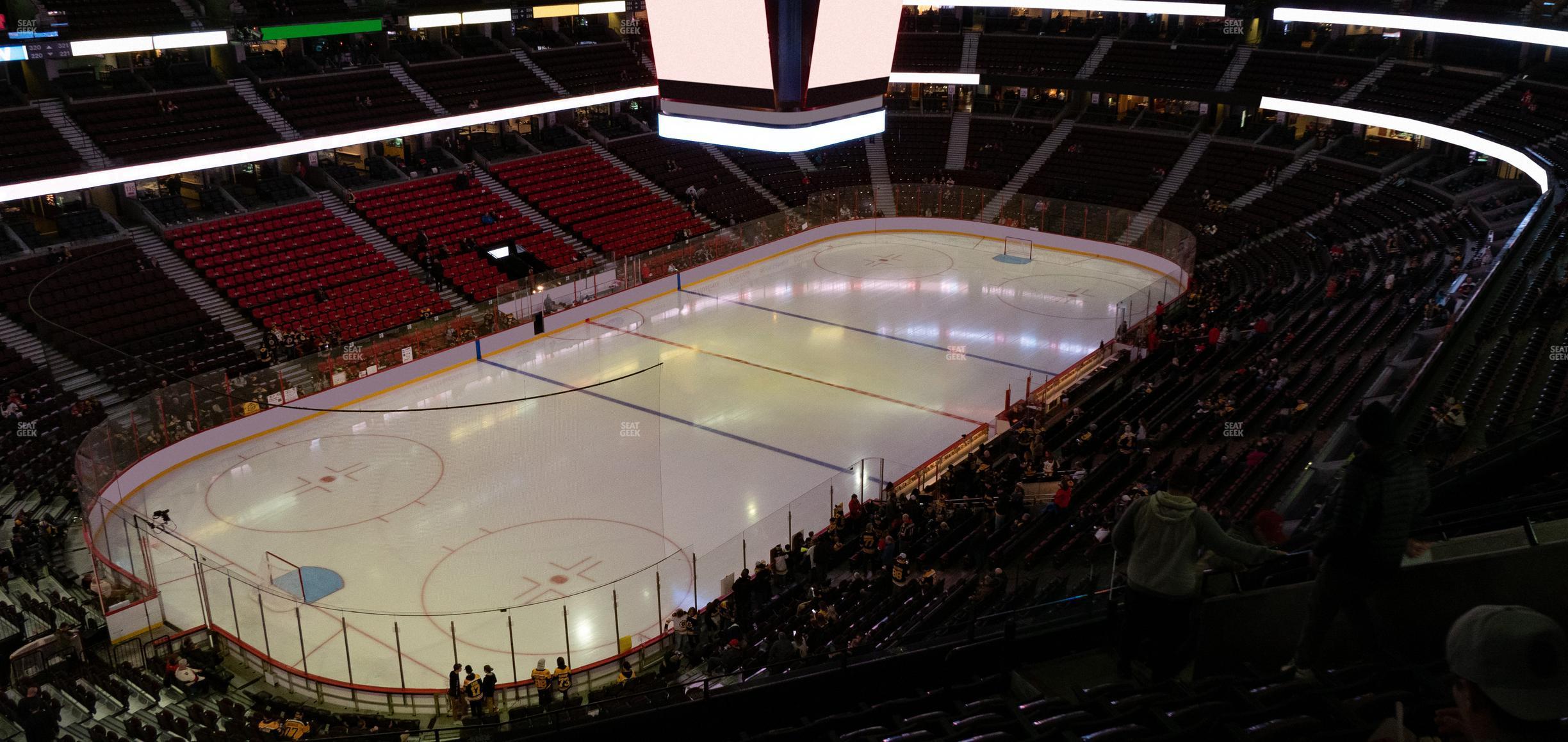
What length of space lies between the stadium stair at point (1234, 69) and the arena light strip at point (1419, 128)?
158cm

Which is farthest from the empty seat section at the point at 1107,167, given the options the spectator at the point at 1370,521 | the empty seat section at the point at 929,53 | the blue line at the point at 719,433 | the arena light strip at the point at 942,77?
the spectator at the point at 1370,521

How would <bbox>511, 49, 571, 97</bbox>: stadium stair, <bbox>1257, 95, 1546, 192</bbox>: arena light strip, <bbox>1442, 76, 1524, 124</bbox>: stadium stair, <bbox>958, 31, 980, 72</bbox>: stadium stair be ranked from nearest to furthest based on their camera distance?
1. <bbox>1257, 95, 1546, 192</bbox>: arena light strip
2. <bbox>1442, 76, 1524, 124</bbox>: stadium stair
3. <bbox>511, 49, 571, 97</bbox>: stadium stair
4. <bbox>958, 31, 980, 72</bbox>: stadium stair

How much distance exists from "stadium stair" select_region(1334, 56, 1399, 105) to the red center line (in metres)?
20.5

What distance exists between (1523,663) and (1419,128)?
108 feet

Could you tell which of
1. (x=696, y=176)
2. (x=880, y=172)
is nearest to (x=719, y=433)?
(x=696, y=176)

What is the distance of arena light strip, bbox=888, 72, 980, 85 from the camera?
40594mm

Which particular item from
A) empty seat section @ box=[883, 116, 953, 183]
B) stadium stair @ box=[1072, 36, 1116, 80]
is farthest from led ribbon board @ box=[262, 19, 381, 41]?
stadium stair @ box=[1072, 36, 1116, 80]

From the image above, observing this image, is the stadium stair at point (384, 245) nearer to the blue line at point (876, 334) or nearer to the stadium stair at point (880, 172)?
the blue line at point (876, 334)

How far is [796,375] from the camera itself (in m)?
23.6

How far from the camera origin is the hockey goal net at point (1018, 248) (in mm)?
33688

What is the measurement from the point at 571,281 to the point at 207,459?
10.2 metres

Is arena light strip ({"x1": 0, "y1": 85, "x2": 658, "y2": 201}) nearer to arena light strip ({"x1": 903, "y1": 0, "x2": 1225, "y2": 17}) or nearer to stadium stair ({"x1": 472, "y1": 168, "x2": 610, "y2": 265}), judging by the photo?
stadium stair ({"x1": 472, "y1": 168, "x2": 610, "y2": 265})

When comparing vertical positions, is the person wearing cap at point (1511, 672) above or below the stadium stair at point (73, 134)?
above

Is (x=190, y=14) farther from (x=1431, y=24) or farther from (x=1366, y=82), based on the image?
(x=1431, y=24)
